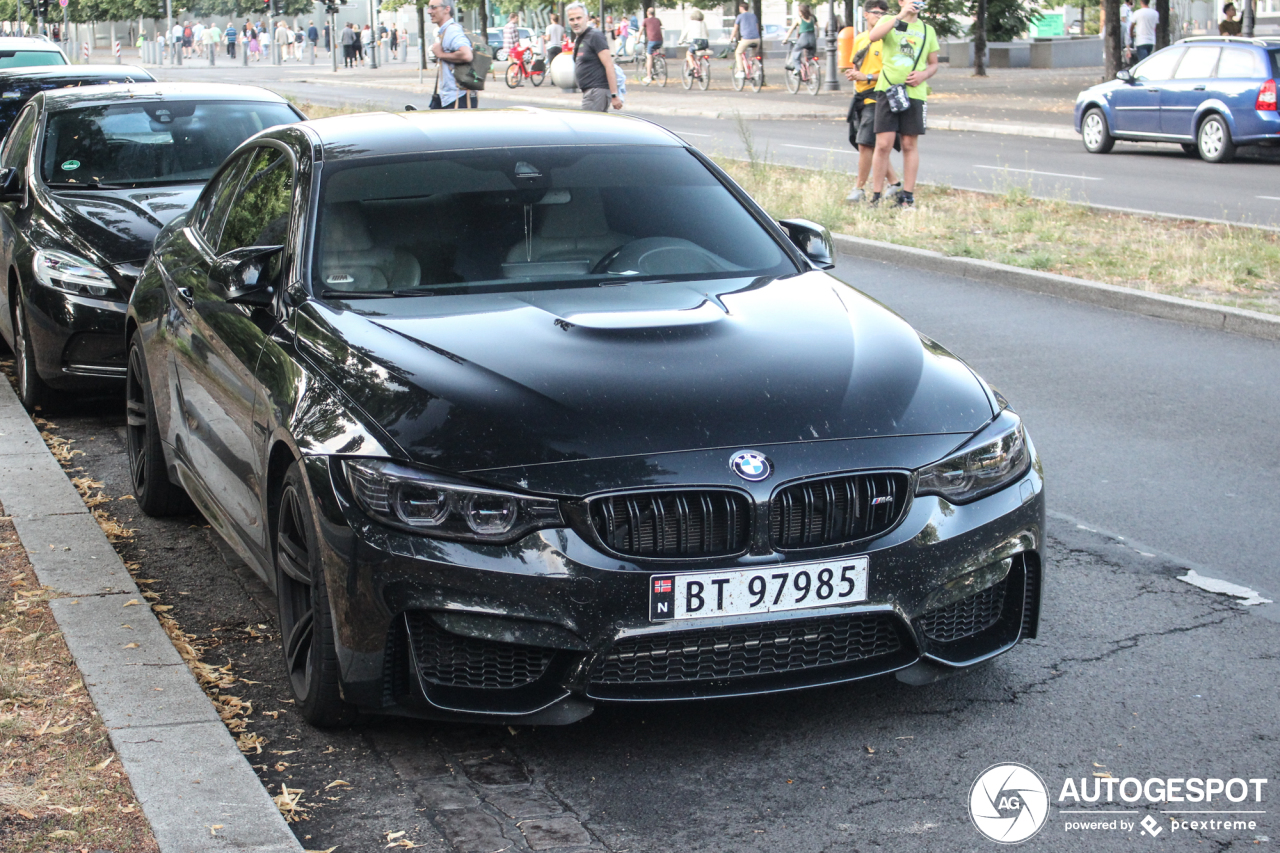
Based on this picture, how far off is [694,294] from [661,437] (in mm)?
1083

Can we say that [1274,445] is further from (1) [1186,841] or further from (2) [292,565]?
(2) [292,565]

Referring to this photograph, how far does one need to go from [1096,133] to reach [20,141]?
17.2 metres

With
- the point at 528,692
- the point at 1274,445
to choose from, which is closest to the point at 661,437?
the point at 528,692

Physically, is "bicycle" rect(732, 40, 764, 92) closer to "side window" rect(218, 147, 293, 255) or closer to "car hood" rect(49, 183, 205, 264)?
"car hood" rect(49, 183, 205, 264)

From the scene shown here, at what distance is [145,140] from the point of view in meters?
9.43

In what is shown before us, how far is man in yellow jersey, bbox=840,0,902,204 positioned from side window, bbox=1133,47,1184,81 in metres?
8.41

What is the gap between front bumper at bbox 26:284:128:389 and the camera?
314 inches

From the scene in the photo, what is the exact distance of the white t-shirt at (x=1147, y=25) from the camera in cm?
3444

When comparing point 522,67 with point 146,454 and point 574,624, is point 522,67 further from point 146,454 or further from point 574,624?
point 574,624

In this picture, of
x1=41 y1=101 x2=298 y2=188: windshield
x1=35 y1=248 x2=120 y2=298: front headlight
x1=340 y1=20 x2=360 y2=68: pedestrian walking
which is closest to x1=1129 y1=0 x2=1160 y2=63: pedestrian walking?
x1=41 y1=101 x2=298 y2=188: windshield

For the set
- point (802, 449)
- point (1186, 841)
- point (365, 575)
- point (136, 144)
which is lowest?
point (1186, 841)

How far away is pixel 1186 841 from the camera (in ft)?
11.5

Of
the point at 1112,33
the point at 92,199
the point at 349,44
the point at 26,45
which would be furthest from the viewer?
the point at 349,44

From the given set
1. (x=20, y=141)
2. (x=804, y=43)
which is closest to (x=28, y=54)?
(x=20, y=141)
